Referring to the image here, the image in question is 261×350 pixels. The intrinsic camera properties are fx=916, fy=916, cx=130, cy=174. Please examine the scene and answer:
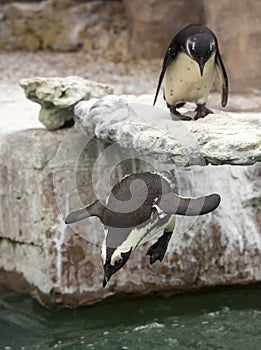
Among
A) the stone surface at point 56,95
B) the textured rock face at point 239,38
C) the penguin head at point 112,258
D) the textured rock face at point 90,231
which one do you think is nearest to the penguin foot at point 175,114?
the textured rock face at point 90,231

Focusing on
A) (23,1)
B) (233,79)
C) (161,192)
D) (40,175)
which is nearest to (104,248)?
(161,192)

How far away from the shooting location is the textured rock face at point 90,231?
4.05 meters

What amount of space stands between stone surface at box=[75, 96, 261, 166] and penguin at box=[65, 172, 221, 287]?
55cm

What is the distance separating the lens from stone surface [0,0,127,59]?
23.7ft

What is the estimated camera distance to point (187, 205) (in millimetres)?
2393

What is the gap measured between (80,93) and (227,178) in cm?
76

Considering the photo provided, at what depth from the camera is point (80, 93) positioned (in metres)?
4.06

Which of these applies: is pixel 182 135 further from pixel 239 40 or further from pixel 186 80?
pixel 239 40

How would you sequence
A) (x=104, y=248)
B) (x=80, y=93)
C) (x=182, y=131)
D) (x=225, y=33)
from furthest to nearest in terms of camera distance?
(x=225, y=33) < (x=80, y=93) < (x=182, y=131) < (x=104, y=248)

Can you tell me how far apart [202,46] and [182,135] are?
0.31 metres

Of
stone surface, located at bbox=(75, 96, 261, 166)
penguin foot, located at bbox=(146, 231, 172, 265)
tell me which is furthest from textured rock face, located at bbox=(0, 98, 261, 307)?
penguin foot, located at bbox=(146, 231, 172, 265)

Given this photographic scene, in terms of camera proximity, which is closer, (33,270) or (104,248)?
(104,248)

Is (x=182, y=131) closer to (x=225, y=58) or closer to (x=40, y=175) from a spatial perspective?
(x=40, y=175)

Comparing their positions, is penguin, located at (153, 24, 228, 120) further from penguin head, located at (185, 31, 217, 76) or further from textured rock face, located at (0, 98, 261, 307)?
textured rock face, located at (0, 98, 261, 307)
